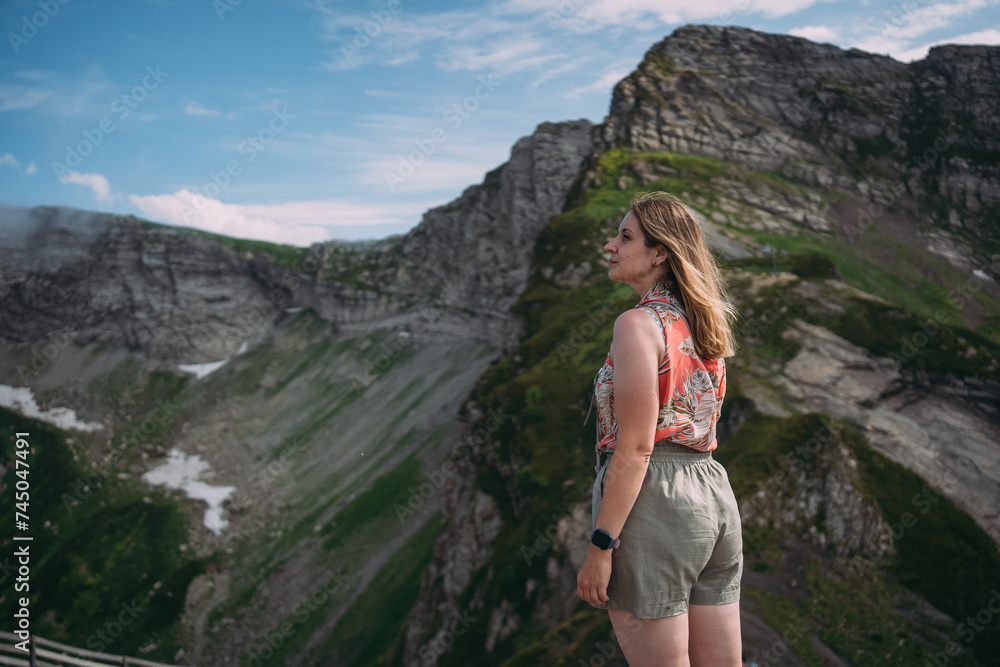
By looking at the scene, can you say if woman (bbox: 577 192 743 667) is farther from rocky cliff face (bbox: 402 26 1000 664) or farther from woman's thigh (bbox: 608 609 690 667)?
rocky cliff face (bbox: 402 26 1000 664)

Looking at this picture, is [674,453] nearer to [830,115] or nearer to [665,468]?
[665,468]

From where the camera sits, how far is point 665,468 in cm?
391

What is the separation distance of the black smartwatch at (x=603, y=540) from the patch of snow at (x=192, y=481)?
99.9m

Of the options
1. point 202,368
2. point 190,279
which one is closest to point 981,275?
point 202,368

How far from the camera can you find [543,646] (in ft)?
80.8

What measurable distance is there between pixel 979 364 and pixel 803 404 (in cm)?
1284

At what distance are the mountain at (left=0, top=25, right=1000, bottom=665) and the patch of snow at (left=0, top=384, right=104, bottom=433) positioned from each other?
3.98 feet

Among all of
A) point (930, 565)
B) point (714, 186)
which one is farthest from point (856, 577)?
point (714, 186)

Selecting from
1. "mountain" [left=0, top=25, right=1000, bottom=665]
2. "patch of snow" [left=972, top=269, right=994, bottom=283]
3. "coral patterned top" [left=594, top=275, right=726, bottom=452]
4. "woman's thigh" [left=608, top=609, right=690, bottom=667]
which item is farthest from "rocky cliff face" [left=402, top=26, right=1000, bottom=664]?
"coral patterned top" [left=594, top=275, right=726, bottom=452]

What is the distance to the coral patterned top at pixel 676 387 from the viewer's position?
12.5ft

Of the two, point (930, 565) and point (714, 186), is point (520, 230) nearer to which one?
point (714, 186)

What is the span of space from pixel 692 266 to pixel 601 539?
6.66 ft

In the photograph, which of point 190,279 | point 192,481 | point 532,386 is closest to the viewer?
point 532,386

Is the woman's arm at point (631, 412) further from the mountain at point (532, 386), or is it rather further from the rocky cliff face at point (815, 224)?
the rocky cliff face at point (815, 224)
